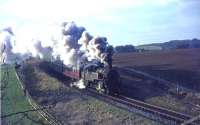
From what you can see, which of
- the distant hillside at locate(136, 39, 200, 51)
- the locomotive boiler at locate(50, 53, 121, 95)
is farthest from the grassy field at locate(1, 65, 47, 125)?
the distant hillside at locate(136, 39, 200, 51)

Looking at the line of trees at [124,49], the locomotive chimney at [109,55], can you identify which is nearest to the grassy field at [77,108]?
the locomotive chimney at [109,55]

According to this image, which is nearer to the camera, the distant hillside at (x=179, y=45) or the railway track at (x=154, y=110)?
the railway track at (x=154, y=110)

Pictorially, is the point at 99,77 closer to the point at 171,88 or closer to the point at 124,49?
the point at 171,88

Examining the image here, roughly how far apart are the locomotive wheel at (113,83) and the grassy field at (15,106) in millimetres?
7806

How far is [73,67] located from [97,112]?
21.1 m

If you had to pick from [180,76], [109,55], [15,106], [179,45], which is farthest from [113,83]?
[179,45]

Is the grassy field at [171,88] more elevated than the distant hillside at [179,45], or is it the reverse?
the distant hillside at [179,45]

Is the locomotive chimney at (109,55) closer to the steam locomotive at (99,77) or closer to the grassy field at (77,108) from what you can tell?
the steam locomotive at (99,77)

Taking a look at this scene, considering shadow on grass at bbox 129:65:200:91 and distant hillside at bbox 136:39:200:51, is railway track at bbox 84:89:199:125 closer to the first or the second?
shadow on grass at bbox 129:65:200:91

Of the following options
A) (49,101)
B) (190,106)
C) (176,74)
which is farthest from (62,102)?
(176,74)

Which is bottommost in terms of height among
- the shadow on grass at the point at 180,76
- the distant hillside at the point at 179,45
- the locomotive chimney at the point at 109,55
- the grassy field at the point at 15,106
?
the grassy field at the point at 15,106

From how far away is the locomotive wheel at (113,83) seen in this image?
3886cm

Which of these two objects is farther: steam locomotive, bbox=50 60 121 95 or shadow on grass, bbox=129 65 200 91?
shadow on grass, bbox=129 65 200 91

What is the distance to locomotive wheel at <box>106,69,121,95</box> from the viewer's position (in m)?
38.9
